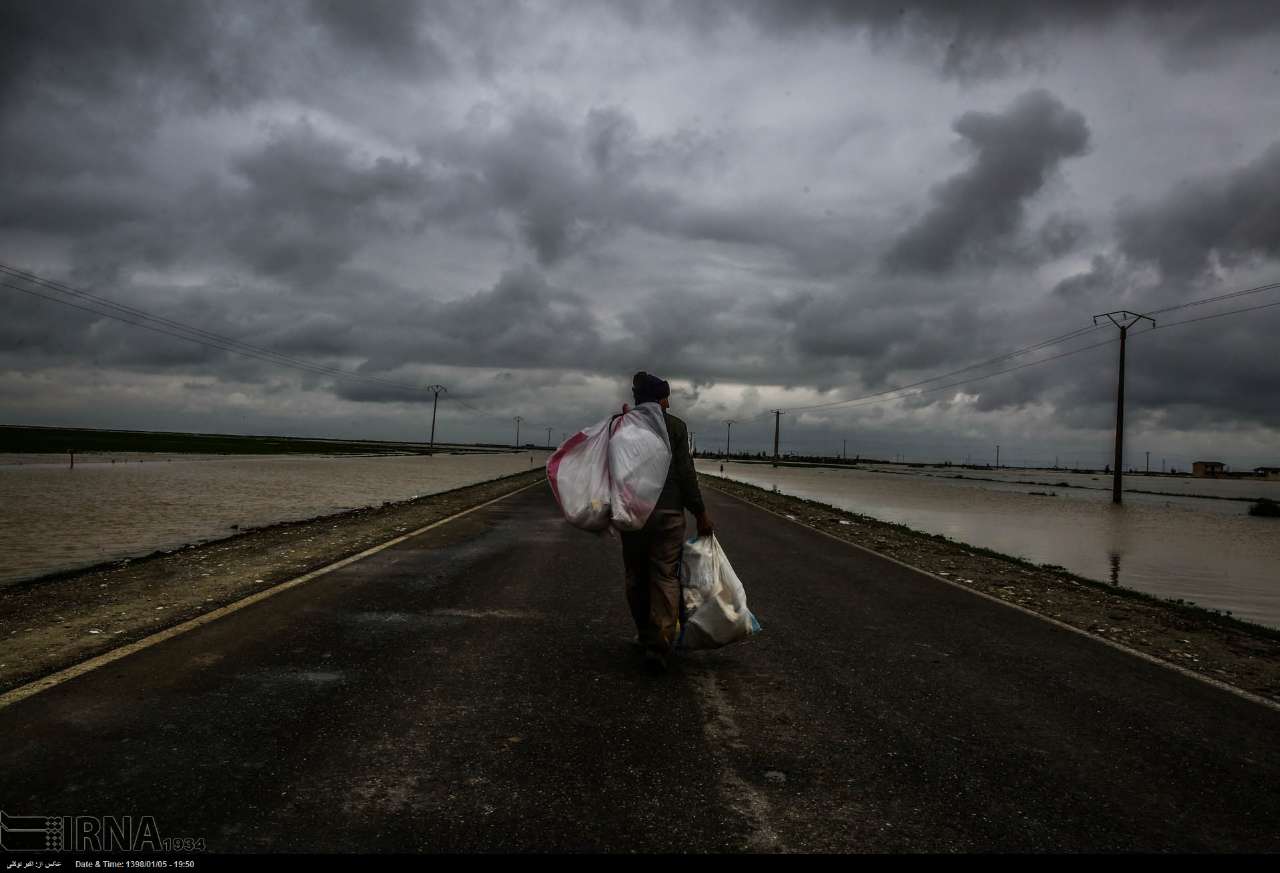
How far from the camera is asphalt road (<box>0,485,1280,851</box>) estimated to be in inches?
118

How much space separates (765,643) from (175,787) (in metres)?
4.33

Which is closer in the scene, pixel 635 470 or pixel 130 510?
pixel 635 470

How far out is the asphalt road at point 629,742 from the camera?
2.99m

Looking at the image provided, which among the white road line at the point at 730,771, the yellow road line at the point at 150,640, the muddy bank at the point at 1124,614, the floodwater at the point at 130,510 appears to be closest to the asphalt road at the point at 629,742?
the white road line at the point at 730,771

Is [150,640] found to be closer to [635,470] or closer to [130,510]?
[635,470]

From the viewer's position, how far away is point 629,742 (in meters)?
3.87

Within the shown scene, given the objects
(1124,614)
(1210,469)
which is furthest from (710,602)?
(1210,469)

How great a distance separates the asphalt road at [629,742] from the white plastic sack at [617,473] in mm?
1147

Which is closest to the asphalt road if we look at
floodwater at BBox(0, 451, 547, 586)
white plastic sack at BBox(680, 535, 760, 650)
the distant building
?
white plastic sack at BBox(680, 535, 760, 650)

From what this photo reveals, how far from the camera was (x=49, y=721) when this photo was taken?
4.00m

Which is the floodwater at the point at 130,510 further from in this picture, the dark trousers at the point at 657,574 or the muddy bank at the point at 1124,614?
the muddy bank at the point at 1124,614

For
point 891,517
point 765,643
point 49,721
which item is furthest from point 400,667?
point 891,517

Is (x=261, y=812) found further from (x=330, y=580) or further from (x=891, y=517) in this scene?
(x=891, y=517)

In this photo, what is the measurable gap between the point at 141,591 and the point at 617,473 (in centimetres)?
646
